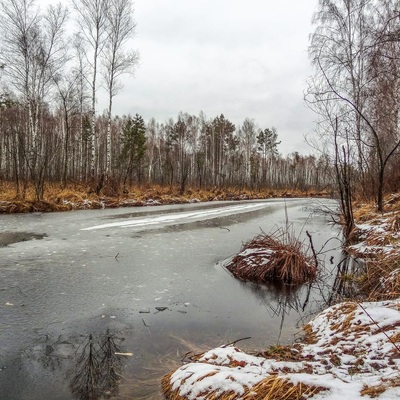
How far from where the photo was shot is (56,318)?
3137 mm

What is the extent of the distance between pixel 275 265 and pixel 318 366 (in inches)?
119

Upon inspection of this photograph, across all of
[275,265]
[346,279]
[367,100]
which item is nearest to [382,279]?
[346,279]

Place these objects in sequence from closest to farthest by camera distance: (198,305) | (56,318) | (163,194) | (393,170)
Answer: (56,318), (198,305), (393,170), (163,194)

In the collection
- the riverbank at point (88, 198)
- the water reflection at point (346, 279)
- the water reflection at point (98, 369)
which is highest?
the riverbank at point (88, 198)

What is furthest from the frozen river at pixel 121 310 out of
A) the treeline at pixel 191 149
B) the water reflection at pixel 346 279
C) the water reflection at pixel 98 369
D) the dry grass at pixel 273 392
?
the treeline at pixel 191 149

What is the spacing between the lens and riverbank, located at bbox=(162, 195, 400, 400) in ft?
5.41

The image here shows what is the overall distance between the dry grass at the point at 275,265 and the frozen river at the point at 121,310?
0.29 metres

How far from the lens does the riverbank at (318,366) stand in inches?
64.9

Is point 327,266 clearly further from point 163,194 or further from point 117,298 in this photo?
point 163,194

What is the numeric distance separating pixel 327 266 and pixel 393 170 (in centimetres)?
848

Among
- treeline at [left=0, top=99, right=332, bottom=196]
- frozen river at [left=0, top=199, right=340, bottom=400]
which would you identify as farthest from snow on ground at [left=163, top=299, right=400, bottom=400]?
treeline at [left=0, top=99, right=332, bottom=196]

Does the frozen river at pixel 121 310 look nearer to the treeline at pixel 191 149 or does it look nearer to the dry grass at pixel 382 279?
the dry grass at pixel 382 279

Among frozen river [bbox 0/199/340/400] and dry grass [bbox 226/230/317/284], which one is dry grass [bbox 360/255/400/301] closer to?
frozen river [bbox 0/199/340/400]

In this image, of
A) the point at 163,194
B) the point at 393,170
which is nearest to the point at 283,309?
the point at 393,170
